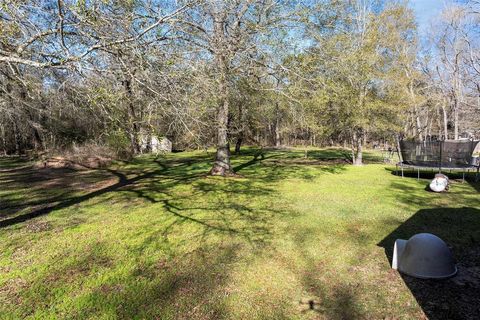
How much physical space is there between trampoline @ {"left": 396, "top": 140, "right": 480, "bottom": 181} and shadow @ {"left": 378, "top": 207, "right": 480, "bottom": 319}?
3.82 meters

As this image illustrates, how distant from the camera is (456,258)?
13.3 ft

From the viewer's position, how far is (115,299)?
3.16 meters

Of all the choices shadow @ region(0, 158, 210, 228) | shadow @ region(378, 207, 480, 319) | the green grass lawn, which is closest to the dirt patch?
shadow @ region(0, 158, 210, 228)

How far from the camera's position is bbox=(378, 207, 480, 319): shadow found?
2.98 metres

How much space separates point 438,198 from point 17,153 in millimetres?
25560

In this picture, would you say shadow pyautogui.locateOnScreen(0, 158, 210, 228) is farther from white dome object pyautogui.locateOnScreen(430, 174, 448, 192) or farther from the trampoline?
the trampoline

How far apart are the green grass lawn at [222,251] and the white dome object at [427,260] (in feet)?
0.46

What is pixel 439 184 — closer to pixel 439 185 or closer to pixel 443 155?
pixel 439 185

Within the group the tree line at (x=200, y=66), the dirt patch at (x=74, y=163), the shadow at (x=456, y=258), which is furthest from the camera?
the dirt patch at (x=74, y=163)

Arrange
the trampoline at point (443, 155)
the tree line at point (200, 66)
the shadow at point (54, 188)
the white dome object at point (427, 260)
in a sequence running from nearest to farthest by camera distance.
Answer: the white dome object at point (427, 260)
the tree line at point (200, 66)
the shadow at point (54, 188)
the trampoline at point (443, 155)

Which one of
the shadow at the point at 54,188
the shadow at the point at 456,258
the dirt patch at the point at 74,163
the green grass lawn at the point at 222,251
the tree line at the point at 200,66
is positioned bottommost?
the shadow at the point at 456,258

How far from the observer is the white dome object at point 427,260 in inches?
139

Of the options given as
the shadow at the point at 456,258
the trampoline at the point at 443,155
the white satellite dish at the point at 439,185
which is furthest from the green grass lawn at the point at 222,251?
the trampoline at the point at 443,155

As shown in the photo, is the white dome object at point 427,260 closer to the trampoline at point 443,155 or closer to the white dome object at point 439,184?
the white dome object at point 439,184
